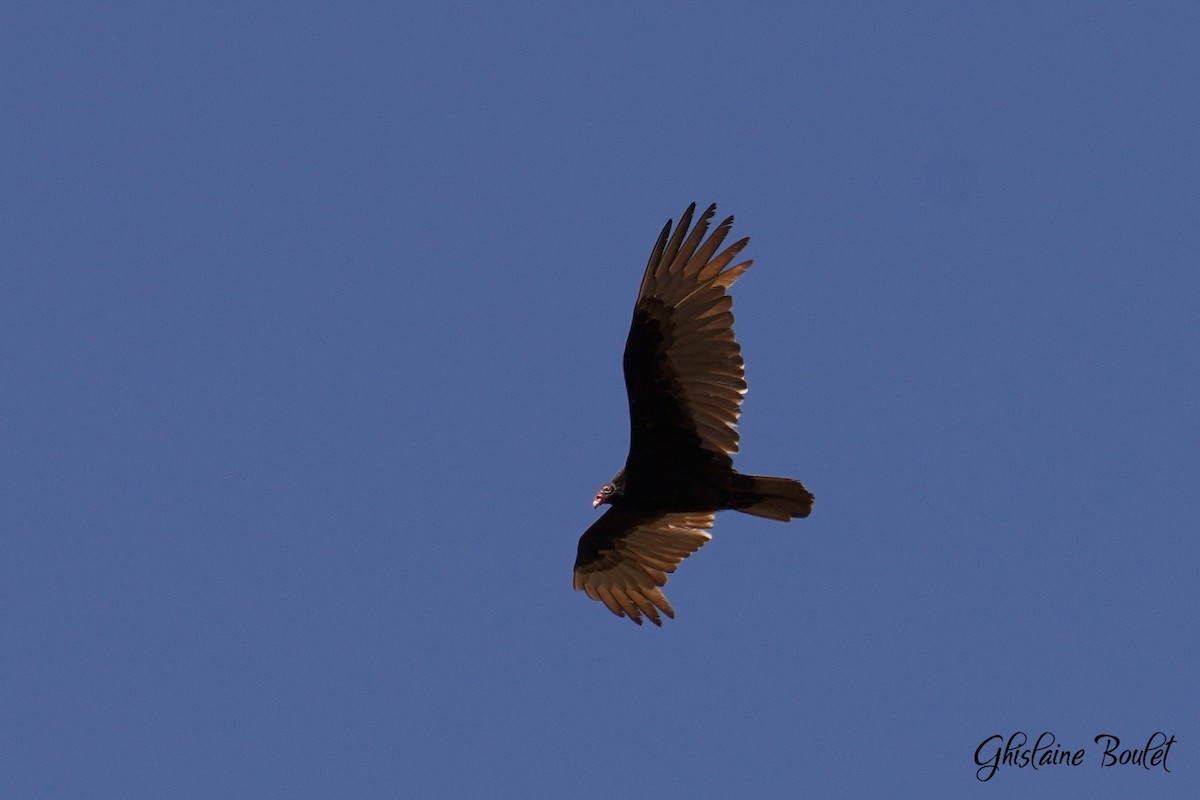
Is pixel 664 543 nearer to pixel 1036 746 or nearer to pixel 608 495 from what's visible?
pixel 608 495

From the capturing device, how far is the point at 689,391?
1277 centimetres

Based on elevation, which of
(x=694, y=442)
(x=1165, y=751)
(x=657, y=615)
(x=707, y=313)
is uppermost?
(x=707, y=313)

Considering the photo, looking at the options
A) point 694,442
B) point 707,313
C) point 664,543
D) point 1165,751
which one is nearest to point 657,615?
point 664,543

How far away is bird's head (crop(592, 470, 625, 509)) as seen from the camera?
13.2 m

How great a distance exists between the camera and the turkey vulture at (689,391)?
1261 centimetres

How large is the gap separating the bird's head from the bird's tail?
0.98 metres

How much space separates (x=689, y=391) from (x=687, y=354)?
28 centimetres

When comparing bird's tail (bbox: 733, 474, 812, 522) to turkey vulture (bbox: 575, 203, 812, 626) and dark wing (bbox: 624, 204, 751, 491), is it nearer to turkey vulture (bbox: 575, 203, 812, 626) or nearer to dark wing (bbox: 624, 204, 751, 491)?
turkey vulture (bbox: 575, 203, 812, 626)

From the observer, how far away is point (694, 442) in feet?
42.0

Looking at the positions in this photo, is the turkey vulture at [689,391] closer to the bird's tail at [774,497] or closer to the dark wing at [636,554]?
the bird's tail at [774,497]

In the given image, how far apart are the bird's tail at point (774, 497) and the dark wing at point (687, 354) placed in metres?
0.27

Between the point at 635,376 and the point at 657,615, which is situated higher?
the point at 635,376

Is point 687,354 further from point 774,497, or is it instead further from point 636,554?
point 636,554

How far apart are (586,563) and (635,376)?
178cm
